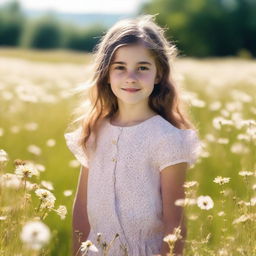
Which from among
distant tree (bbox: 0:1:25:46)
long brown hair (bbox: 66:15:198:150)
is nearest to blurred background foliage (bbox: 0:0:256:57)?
distant tree (bbox: 0:1:25:46)

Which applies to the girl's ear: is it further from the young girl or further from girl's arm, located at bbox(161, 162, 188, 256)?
girl's arm, located at bbox(161, 162, 188, 256)

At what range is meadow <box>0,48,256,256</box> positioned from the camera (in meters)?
1.96

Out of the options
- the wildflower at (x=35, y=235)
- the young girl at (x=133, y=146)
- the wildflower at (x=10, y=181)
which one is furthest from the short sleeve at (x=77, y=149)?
the wildflower at (x=35, y=235)

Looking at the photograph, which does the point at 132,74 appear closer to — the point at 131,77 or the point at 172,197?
the point at 131,77

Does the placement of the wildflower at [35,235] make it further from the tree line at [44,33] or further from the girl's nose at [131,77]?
the tree line at [44,33]

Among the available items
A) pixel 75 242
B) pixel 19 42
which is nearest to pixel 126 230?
pixel 75 242

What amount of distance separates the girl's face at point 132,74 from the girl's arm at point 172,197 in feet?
0.98

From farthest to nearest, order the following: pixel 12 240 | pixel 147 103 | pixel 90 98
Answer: pixel 90 98 → pixel 147 103 → pixel 12 240

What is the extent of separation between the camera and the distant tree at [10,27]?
55.0 m

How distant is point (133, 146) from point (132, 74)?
26cm

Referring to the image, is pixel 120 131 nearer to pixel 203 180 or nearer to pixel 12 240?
pixel 12 240

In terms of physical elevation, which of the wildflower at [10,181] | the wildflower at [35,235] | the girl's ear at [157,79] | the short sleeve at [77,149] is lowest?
the wildflower at [35,235]

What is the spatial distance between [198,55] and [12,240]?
1612 inches

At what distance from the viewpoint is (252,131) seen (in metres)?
2.54
